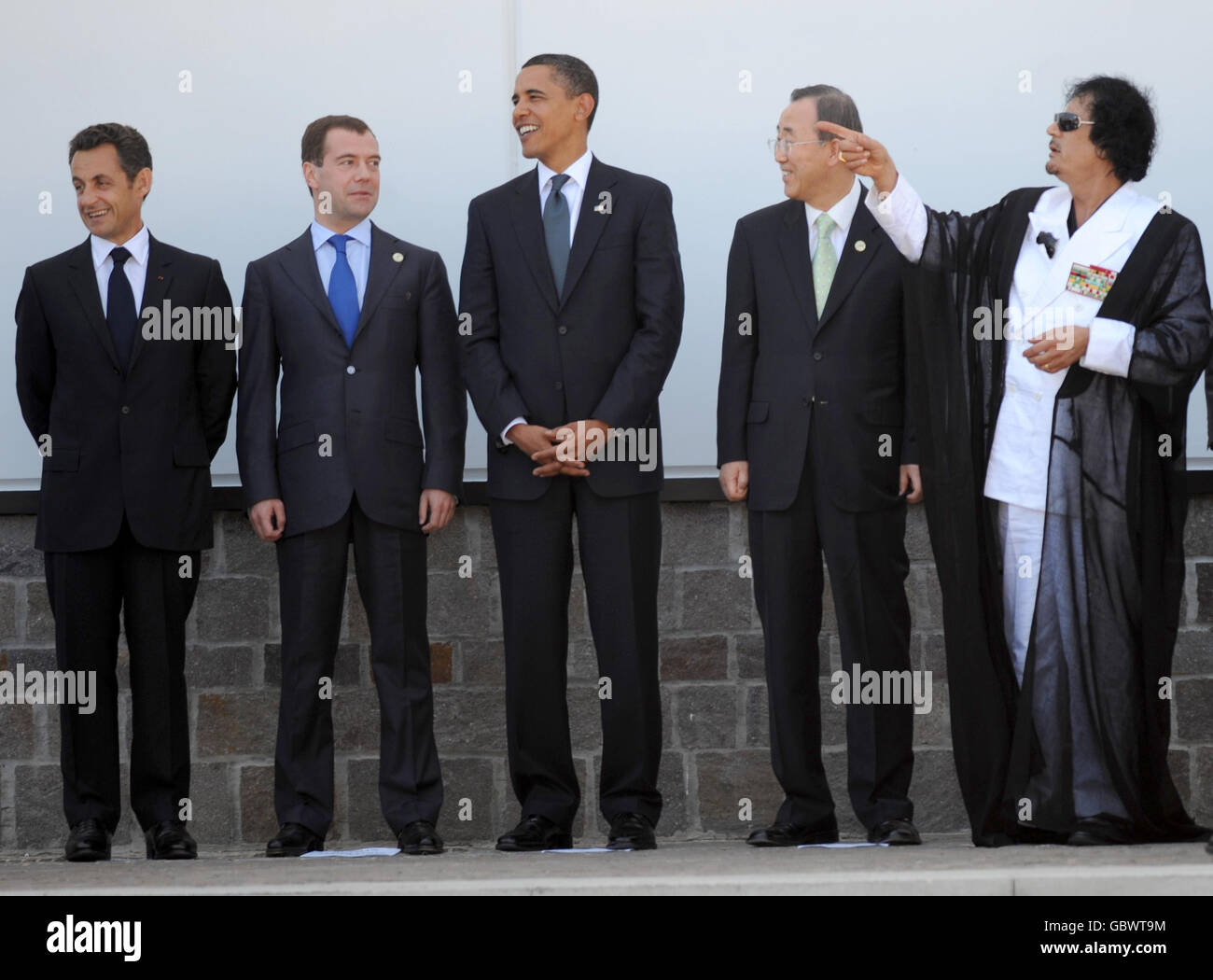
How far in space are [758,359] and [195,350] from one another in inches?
67.7

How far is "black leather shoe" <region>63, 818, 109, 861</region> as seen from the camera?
568cm

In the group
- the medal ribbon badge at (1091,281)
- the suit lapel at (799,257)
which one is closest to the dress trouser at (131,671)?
the suit lapel at (799,257)

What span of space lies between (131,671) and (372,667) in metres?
0.77

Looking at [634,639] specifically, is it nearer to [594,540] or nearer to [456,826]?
[594,540]

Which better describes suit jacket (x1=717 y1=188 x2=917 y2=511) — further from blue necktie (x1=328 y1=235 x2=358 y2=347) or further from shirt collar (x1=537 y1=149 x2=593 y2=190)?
blue necktie (x1=328 y1=235 x2=358 y2=347)

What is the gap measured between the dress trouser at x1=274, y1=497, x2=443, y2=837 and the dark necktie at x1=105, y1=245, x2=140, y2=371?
0.80 m

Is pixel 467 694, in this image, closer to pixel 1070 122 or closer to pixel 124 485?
pixel 124 485

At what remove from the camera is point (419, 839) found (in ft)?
18.0

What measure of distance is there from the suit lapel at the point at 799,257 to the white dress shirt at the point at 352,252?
1.24m

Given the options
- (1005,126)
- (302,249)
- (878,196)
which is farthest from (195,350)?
(1005,126)

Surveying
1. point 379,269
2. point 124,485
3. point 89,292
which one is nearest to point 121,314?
point 89,292

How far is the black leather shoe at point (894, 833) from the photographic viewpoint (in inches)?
211

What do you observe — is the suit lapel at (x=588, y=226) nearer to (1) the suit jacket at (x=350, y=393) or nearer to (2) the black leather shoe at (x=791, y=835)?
(1) the suit jacket at (x=350, y=393)

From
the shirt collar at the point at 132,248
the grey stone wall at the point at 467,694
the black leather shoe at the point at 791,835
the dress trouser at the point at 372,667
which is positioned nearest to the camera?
the black leather shoe at the point at 791,835
